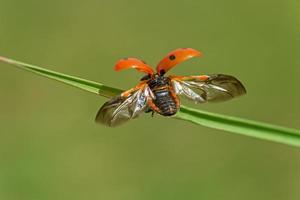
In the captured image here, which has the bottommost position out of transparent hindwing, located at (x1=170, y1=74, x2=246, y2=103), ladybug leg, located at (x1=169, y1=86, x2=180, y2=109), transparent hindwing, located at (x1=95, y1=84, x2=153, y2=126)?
transparent hindwing, located at (x1=95, y1=84, x2=153, y2=126)

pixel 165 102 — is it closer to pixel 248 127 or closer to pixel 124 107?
pixel 124 107

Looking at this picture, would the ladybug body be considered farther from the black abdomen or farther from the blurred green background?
the blurred green background

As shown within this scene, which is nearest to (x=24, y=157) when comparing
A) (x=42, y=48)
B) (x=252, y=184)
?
(x=42, y=48)

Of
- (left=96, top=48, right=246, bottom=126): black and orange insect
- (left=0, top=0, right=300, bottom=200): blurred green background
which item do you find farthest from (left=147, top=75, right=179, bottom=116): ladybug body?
(left=0, top=0, right=300, bottom=200): blurred green background

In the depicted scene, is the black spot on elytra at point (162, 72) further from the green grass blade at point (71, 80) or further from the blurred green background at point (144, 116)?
the blurred green background at point (144, 116)

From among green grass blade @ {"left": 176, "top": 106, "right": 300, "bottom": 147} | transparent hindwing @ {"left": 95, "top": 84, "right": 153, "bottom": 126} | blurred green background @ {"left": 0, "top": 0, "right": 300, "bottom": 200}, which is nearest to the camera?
green grass blade @ {"left": 176, "top": 106, "right": 300, "bottom": 147}

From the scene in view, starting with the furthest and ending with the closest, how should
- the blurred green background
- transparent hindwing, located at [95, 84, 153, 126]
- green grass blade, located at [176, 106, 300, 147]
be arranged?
the blurred green background, transparent hindwing, located at [95, 84, 153, 126], green grass blade, located at [176, 106, 300, 147]

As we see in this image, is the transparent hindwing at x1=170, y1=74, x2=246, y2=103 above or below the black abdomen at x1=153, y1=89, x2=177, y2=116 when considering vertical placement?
above

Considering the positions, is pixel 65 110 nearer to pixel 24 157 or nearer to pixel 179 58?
pixel 24 157

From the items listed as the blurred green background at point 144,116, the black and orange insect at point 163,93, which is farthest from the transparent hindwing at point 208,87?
the blurred green background at point 144,116
